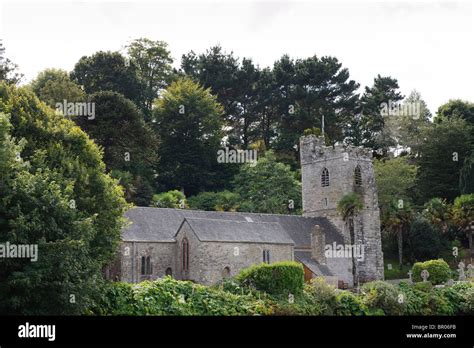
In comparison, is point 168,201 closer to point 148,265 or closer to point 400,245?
point 148,265

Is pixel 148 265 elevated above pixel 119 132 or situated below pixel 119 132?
below

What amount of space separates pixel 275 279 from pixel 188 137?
4042 centimetres

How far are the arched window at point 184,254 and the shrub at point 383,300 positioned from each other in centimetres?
1324

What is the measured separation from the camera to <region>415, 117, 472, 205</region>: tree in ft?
248

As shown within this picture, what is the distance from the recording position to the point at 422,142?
8281cm

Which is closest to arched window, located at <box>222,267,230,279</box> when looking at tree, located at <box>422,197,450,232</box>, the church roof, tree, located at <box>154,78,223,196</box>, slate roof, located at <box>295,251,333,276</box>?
the church roof

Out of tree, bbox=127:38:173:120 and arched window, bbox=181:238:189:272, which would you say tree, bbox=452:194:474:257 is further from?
tree, bbox=127:38:173:120

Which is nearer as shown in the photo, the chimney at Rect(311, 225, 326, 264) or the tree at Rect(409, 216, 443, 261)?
the chimney at Rect(311, 225, 326, 264)

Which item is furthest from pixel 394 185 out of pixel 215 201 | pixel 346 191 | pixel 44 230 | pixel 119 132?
pixel 44 230

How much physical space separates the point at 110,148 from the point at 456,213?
2753cm

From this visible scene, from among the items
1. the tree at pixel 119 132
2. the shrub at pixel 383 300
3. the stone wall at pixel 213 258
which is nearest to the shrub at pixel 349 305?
the shrub at pixel 383 300

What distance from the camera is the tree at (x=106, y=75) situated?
78125mm

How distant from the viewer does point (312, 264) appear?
54.1m
